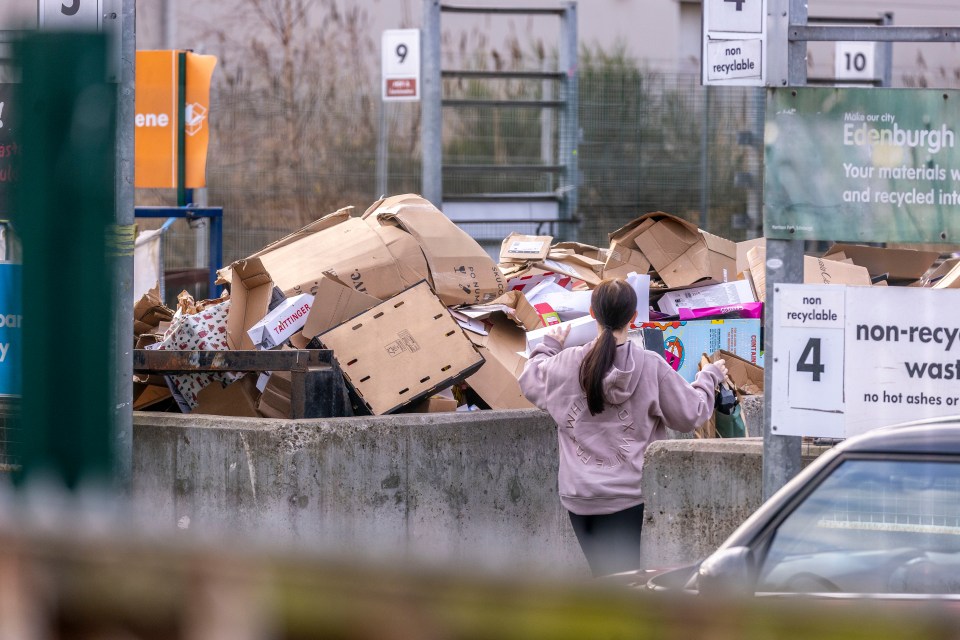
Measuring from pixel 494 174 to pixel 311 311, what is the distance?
34.7 feet

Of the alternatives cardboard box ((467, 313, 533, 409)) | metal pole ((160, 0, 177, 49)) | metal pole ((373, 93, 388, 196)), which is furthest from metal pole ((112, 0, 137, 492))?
metal pole ((160, 0, 177, 49))

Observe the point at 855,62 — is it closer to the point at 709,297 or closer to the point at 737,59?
the point at 709,297

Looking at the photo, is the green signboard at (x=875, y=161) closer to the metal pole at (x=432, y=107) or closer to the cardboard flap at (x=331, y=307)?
the cardboard flap at (x=331, y=307)

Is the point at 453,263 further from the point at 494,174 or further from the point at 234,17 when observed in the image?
the point at 234,17

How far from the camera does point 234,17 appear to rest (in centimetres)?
2016

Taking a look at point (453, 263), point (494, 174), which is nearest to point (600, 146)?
point (494, 174)

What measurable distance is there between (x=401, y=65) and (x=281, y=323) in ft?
29.0

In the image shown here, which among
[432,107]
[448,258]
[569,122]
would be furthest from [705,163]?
[448,258]

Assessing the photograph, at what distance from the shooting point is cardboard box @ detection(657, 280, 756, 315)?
8.05m

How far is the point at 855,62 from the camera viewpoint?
1596cm

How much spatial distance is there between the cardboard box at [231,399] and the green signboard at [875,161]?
3.57 metres

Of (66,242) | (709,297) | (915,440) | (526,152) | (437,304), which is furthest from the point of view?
(526,152)

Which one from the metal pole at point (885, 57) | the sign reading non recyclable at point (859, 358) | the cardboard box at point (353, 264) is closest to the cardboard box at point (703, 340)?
the cardboard box at point (353, 264)

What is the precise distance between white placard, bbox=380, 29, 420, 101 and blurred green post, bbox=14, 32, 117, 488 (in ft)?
45.8
